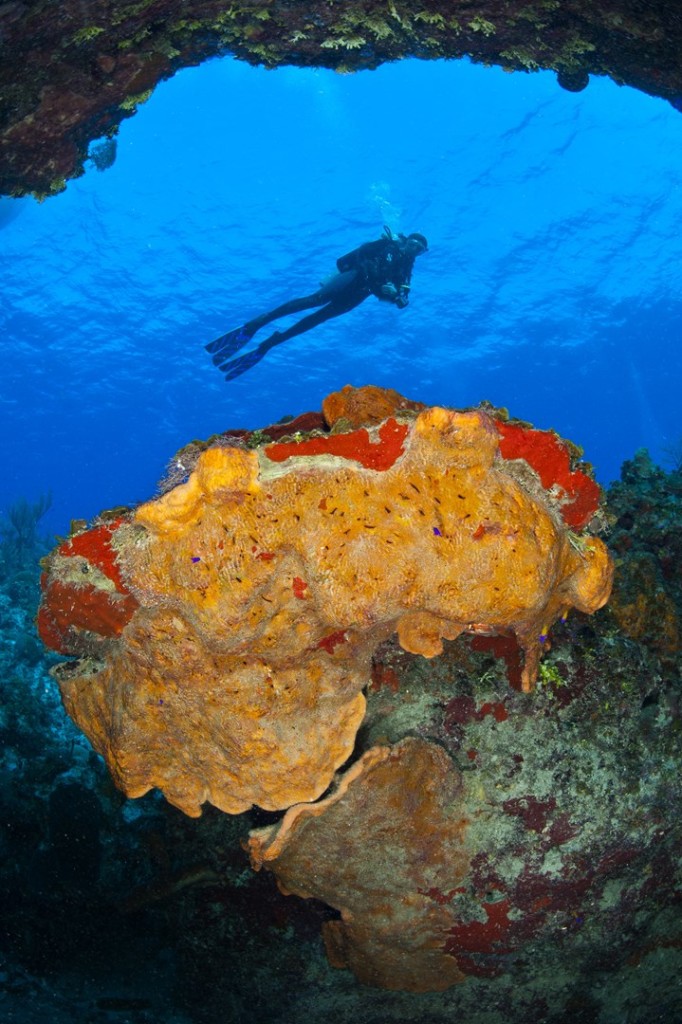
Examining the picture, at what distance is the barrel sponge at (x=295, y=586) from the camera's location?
2.10 meters

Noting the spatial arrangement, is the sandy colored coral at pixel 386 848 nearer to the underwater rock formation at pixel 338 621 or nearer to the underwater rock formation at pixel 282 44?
the underwater rock formation at pixel 338 621

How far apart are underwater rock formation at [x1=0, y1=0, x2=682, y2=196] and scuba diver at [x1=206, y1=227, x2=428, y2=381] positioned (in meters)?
5.28

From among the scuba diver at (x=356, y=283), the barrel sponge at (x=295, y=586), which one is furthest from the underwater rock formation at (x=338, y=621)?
the scuba diver at (x=356, y=283)

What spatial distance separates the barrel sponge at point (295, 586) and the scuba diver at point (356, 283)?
25.1 ft

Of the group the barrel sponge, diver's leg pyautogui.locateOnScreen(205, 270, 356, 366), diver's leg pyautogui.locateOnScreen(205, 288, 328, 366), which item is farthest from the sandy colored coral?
diver's leg pyautogui.locateOnScreen(205, 270, 356, 366)

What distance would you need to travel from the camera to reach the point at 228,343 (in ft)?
31.9

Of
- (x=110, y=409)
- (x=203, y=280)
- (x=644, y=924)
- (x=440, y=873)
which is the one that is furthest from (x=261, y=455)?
(x=110, y=409)

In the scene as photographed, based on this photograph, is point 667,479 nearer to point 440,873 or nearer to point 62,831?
point 440,873

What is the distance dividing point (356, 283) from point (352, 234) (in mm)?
28723

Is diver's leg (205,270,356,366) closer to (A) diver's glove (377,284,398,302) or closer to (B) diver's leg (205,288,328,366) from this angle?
(B) diver's leg (205,288,328,366)

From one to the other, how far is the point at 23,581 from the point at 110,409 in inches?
1718

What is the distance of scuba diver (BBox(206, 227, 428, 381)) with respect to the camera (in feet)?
31.9

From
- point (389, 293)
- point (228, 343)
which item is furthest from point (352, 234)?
point (389, 293)

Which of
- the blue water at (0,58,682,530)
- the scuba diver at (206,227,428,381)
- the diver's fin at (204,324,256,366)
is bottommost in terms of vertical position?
the diver's fin at (204,324,256,366)
